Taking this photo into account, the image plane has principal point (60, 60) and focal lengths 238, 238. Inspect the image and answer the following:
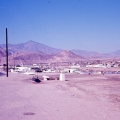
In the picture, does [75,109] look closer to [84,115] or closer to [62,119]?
[84,115]

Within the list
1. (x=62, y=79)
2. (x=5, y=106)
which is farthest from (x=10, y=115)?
(x=62, y=79)

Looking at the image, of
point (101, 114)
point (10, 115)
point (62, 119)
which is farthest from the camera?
point (101, 114)

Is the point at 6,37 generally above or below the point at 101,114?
above

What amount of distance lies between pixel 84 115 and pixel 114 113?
78.4 inches

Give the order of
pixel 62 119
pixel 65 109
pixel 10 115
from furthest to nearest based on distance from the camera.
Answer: pixel 65 109
pixel 10 115
pixel 62 119

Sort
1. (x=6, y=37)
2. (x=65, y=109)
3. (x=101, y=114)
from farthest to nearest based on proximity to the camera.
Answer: (x=6, y=37)
(x=65, y=109)
(x=101, y=114)

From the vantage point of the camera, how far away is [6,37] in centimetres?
4128

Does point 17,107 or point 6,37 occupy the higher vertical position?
point 6,37

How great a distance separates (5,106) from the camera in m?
14.0

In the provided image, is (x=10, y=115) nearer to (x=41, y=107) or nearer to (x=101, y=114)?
(x=41, y=107)

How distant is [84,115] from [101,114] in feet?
3.38

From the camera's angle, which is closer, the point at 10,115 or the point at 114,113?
the point at 10,115

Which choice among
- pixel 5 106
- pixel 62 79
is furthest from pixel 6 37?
pixel 5 106

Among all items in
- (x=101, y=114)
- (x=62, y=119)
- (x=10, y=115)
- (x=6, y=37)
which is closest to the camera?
(x=62, y=119)
